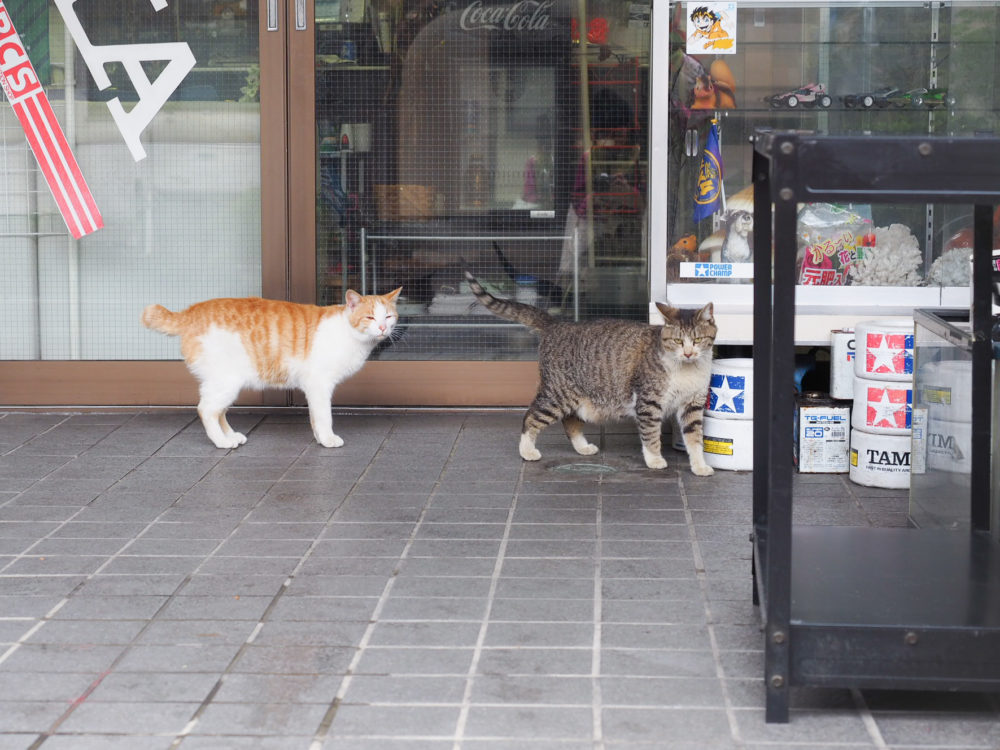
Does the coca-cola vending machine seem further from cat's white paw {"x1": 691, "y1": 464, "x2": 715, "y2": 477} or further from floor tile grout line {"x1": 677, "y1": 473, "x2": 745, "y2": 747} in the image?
floor tile grout line {"x1": 677, "y1": 473, "x2": 745, "y2": 747}

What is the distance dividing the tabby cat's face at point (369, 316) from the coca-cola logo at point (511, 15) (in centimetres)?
172

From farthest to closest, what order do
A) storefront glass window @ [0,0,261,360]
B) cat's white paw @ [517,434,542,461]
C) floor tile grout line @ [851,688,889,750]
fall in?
1. storefront glass window @ [0,0,261,360]
2. cat's white paw @ [517,434,542,461]
3. floor tile grout line @ [851,688,889,750]

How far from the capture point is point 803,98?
21.4ft

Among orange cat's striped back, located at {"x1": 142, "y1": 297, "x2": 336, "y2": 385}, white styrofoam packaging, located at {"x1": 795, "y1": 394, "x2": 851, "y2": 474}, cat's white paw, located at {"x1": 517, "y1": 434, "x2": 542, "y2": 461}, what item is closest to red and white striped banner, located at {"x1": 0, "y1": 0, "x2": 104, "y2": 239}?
orange cat's striped back, located at {"x1": 142, "y1": 297, "x2": 336, "y2": 385}

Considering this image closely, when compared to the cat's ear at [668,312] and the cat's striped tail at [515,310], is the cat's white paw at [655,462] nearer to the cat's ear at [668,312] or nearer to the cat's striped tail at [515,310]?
the cat's ear at [668,312]

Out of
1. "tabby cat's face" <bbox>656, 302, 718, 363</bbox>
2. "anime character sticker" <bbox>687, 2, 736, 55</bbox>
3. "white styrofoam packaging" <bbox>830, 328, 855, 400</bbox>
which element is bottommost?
"white styrofoam packaging" <bbox>830, 328, 855, 400</bbox>

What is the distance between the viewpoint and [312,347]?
256 inches

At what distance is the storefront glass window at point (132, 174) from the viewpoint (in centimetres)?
717

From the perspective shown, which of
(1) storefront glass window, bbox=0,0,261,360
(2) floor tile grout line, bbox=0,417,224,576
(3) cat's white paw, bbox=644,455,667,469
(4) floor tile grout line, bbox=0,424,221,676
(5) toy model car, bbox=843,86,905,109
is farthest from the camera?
(1) storefront glass window, bbox=0,0,261,360

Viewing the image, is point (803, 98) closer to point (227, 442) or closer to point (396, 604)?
point (227, 442)

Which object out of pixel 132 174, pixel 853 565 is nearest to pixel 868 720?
pixel 853 565

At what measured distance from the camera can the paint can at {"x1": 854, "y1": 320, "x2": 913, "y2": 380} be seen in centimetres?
553

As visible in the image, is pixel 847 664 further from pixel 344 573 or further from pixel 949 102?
pixel 949 102

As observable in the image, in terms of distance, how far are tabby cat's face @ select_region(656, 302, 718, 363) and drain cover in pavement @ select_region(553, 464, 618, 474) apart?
62cm
